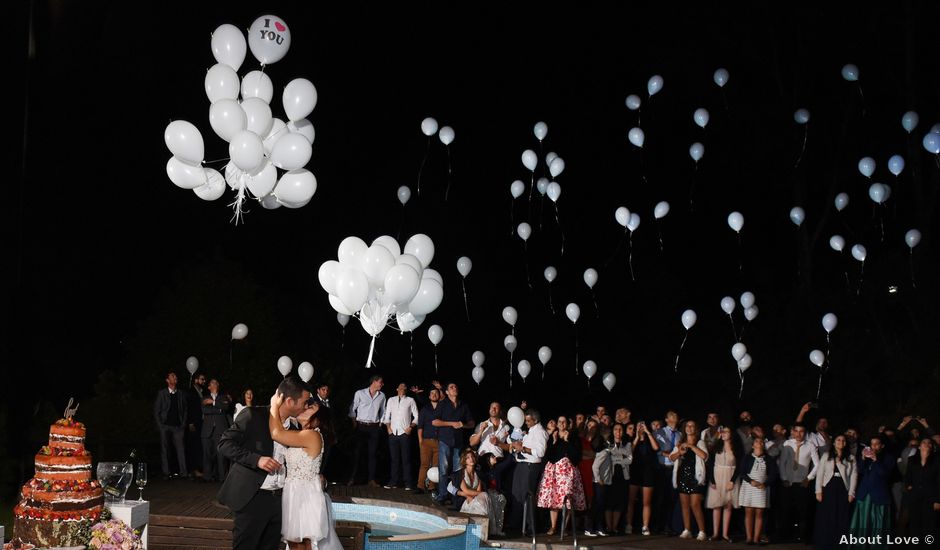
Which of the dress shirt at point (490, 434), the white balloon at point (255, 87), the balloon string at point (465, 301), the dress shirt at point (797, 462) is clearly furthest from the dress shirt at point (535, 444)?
the balloon string at point (465, 301)

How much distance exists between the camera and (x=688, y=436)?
35.1 feet

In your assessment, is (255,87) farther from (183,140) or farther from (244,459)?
(244,459)

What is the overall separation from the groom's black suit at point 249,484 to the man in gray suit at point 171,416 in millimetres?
6657

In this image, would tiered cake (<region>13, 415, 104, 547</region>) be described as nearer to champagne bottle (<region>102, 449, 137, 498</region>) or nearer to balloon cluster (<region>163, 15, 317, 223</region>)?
champagne bottle (<region>102, 449, 137, 498</region>)

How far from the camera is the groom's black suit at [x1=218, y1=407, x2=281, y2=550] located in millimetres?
6062

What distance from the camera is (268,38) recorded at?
10.2 metres

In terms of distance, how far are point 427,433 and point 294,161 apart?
154 inches

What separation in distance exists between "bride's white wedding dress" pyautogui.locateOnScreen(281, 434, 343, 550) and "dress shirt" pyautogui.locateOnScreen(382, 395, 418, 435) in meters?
5.83

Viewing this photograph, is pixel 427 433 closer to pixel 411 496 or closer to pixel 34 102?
pixel 411 496

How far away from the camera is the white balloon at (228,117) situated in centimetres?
986

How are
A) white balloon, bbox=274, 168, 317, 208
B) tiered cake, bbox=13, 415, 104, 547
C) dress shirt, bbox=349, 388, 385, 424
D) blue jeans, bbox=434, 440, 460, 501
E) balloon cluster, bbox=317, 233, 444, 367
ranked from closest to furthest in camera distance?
1. tiered cake, bbox=13, 415, 104, 547
2. white balloon, bbox=274, 168, 317, 208
3. balloon cluster, bbox=317, 233, 444, 367
4. blue jeans, bbox=434, 440, 460, 501
5. dress shirt, bbox=349, 388, 385, 424

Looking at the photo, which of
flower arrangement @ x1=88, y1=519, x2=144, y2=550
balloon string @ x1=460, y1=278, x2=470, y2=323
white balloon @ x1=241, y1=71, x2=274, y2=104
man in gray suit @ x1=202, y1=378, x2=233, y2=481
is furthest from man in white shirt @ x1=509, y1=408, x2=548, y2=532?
balloon string @ x1=460, y1=278, x2=470, y2=323

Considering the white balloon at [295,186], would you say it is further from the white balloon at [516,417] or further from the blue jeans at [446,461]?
the blue jeans at [446,461]

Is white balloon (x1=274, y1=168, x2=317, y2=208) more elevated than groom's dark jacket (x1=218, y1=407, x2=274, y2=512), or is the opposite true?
white balloon (x1=274, y1=168, x2=317, y2=208)
